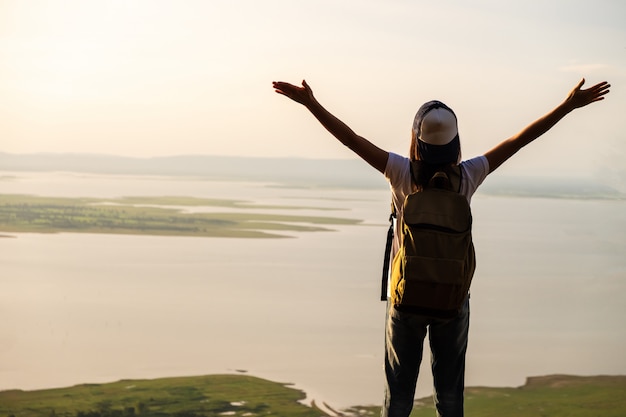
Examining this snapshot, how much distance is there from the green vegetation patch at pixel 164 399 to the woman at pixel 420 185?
2874 millimetres

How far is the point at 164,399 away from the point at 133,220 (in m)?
10.6

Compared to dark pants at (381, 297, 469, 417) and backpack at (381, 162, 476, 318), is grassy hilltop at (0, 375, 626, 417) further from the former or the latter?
backpack at (381, 162, 476, 318)

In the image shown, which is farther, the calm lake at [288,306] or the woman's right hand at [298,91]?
the calm lake at [288,306]

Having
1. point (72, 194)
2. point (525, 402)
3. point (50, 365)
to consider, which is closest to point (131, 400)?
point (50, 365)

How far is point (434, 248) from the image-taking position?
206cm

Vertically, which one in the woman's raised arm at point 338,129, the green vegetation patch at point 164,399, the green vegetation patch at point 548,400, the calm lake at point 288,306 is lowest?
the green vegetation patch at point 164,399

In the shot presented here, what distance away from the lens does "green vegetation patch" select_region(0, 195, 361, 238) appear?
14.2 metres

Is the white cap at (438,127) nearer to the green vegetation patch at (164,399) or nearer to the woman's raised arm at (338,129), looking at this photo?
the woman's raised arm at (338,129)

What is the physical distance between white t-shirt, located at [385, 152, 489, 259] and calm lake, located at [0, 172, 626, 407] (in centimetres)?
334

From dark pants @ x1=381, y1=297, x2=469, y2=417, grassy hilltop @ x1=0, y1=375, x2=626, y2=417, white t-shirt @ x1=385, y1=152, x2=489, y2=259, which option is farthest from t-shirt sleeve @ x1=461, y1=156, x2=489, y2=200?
grassy hilltop @ x1=0, y1=375, x2=626, y2=417

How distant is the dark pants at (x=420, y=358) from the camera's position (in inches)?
83.4

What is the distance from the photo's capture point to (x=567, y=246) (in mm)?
11039

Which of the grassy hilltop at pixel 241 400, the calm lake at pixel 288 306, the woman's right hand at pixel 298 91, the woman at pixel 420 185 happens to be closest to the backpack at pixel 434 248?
the woman at pixel 420 185

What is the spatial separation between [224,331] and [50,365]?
1.53 meters
